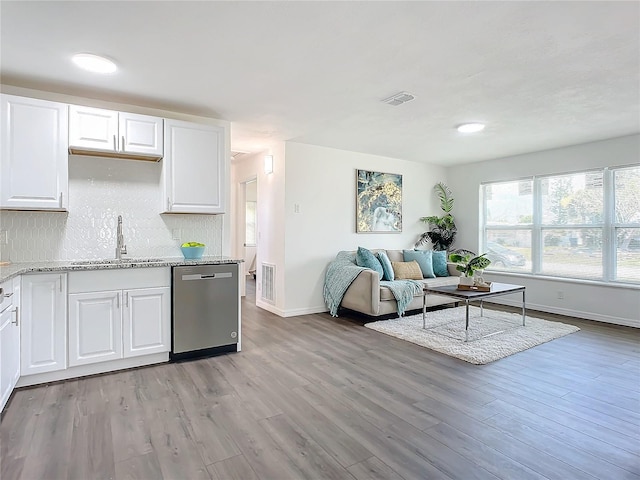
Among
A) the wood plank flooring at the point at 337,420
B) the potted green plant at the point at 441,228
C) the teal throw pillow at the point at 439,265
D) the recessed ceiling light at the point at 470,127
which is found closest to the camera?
the wood plank flooring at the point at 337,420

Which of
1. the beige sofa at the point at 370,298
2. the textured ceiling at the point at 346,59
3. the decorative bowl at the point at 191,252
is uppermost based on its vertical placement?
the textured ceiling at the point at 346,59

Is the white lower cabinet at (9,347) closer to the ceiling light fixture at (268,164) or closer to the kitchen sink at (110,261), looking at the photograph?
the kitchen sink at (110,261)

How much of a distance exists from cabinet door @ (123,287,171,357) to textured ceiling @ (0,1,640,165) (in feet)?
5.80

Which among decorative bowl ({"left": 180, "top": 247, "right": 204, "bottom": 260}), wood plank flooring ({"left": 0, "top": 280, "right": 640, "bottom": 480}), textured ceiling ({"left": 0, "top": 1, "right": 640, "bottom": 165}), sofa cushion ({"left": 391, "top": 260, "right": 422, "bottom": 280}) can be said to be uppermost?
textured ceiling ({"left": 0, "top": 1, "right": 640, "bottom": 165})

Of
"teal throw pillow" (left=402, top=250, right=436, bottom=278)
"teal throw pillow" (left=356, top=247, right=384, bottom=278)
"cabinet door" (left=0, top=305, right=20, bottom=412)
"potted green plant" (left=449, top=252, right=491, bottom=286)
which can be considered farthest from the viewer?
"teal throw pillow" (left=402, top=250, right=436, bottom=278)

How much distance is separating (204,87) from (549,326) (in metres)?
4.66

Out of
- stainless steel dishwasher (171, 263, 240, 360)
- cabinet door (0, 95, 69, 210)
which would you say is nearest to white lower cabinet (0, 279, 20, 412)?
cabinet door (0, 95, 69, 210)

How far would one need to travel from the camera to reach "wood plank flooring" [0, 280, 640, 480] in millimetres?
1820

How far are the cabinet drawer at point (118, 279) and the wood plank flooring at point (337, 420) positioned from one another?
72 centimetres

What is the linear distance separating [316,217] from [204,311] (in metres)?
2.39

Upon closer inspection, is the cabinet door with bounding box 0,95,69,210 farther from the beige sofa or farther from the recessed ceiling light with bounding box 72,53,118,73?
the beige sofa

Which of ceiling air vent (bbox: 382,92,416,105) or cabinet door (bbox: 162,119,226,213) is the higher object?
ceiling air vent (bbox: 382,92,416,105)

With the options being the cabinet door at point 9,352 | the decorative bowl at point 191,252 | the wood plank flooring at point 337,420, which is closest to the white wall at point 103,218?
the decorative bowl at point 191,252

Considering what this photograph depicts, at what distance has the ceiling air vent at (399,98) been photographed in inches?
129
